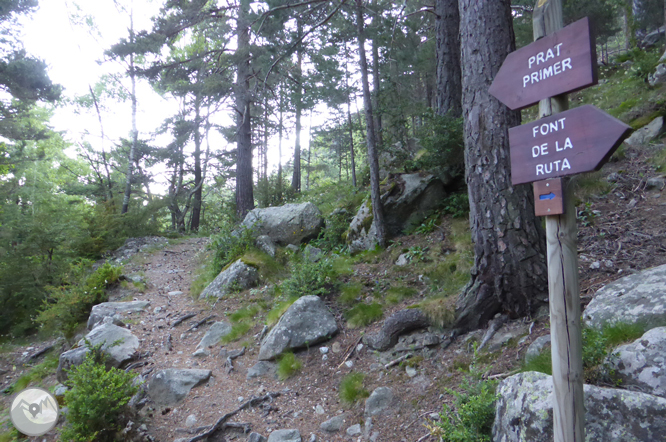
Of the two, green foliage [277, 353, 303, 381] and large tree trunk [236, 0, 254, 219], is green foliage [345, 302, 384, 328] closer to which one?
green foliage [277, 353, 303, 381]

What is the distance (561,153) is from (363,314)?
12.2ft

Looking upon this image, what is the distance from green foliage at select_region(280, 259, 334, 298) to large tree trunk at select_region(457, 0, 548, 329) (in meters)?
2.50

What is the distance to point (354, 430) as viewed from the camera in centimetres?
336

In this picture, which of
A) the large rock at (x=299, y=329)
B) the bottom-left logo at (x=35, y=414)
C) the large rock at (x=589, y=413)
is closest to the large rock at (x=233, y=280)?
the large rock at (x=299, y=329)

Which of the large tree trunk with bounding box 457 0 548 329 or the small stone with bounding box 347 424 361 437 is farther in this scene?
the large tree trunk with bounding box 457 0 548 329

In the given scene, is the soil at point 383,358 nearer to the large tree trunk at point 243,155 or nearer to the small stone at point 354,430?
the small stone at point 354,430

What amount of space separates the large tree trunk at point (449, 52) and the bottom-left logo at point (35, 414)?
856 centimetres

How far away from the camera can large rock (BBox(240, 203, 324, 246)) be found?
9156 mm

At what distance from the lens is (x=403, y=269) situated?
5.91m

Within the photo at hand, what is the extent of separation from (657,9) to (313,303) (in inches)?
679

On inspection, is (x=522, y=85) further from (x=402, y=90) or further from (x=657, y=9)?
(x=657, y=9)

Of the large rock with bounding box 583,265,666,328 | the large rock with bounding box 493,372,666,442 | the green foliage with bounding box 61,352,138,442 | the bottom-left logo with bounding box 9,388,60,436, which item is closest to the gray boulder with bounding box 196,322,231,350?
the green foliage with bounding box 61,352,138,442

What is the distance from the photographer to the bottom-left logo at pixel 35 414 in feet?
13.8

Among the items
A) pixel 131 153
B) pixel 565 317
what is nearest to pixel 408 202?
pixel 565 317
